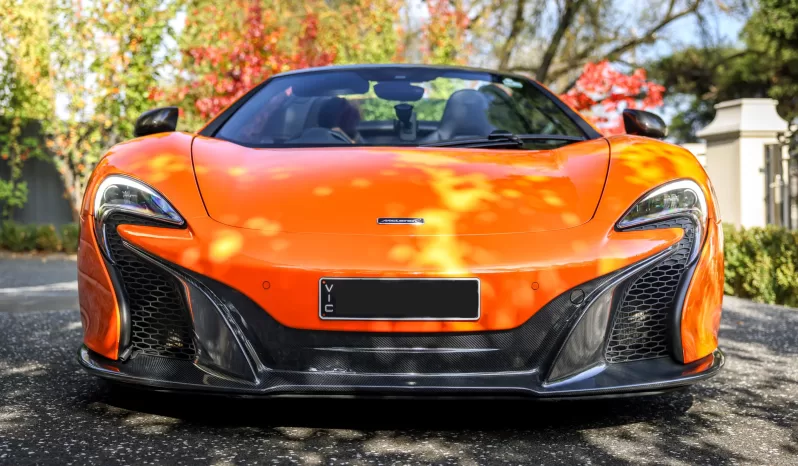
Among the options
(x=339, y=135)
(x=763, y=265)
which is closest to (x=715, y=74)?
(x=763, y=265)

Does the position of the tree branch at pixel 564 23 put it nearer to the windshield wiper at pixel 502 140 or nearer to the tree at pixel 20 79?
the tree at pixel 20 79

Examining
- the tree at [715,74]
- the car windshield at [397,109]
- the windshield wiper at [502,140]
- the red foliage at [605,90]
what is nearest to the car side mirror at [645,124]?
the car windshield at [397,109]

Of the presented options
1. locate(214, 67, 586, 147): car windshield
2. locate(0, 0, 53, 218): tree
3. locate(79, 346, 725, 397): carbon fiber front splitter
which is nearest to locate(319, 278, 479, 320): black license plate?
locate(79, 346, 725, 397): carbon fiber front splitter

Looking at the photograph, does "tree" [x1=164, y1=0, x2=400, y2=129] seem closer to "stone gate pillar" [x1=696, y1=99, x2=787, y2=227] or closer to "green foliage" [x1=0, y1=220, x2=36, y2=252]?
"green foliage" [x1=0, y1=220, x2=36, y2=252]

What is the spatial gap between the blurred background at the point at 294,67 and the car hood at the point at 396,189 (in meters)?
5.09

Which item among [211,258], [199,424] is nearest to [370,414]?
[199,424]

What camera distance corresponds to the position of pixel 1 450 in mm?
2754

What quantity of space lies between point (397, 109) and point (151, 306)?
217cm

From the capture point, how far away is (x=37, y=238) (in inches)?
566

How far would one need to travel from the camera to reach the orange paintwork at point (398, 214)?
9.25ft

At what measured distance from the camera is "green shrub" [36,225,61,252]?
14383 mm

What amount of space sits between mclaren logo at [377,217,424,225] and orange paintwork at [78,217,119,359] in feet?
2.93

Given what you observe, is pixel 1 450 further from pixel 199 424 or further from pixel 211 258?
pixel 211 258

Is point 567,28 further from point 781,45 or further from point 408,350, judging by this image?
point 408,350
